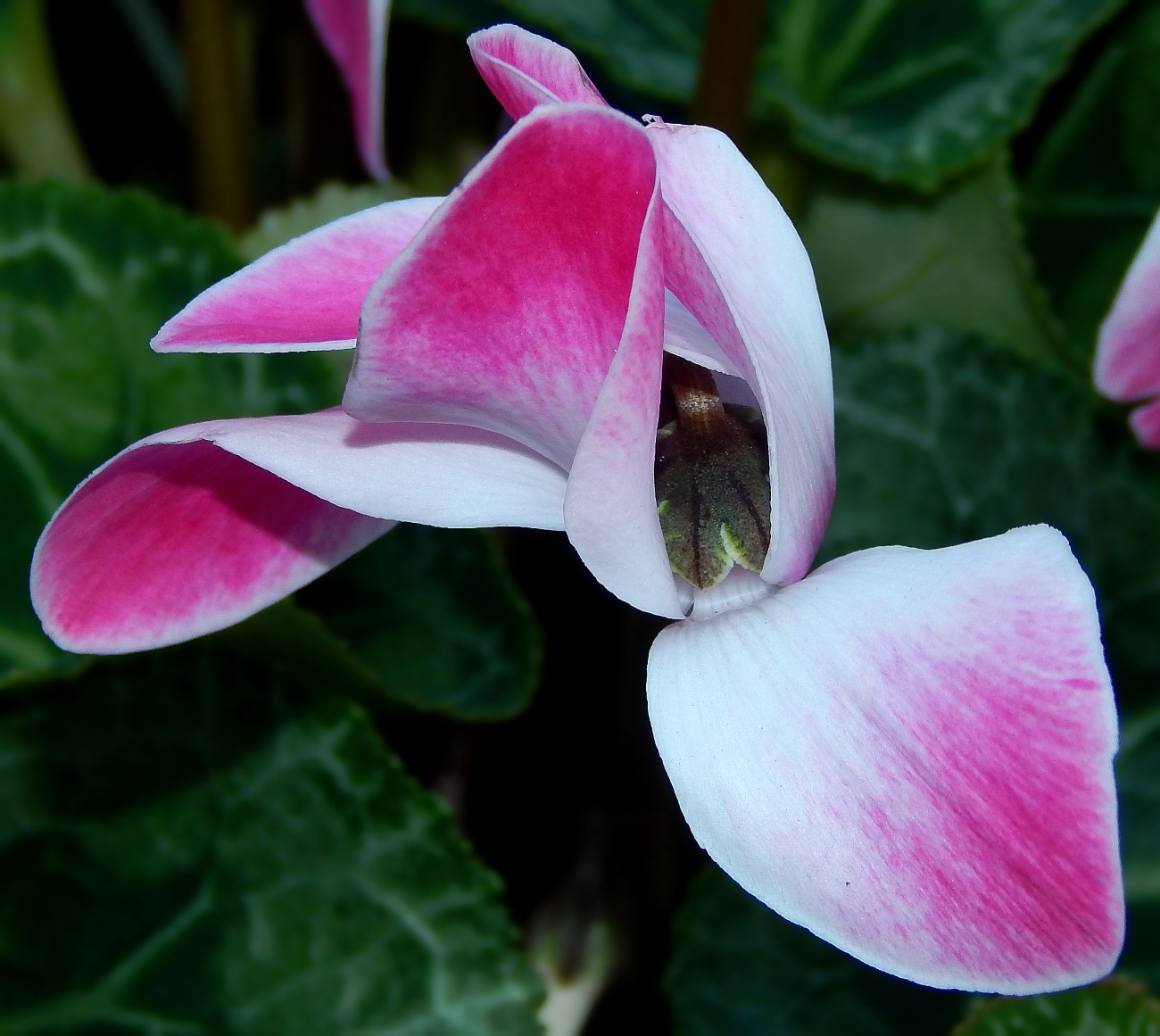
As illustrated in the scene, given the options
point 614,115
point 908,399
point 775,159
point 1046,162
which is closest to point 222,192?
point 775,159

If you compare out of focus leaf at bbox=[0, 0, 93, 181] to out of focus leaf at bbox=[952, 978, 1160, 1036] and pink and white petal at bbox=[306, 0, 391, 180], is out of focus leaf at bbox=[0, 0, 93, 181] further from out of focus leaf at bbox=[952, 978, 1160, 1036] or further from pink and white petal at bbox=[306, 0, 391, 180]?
out of focus leaf at bbox=[952, 978, 1160, 1036]

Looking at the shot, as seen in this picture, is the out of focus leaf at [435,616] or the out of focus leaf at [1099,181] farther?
the out of focus leaf at [1099,181]

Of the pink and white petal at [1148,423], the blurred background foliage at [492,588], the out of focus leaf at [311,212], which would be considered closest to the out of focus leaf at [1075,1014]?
the blurred background foliage at [492,588]

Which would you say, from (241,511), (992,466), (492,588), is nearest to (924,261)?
(992,466)

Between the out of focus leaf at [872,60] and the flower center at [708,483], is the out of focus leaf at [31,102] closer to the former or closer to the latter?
the out of focus leaf at [872,60]

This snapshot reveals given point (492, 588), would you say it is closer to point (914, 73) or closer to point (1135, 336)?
point (1135, 336)

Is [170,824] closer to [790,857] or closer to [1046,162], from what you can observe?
[790,857]
